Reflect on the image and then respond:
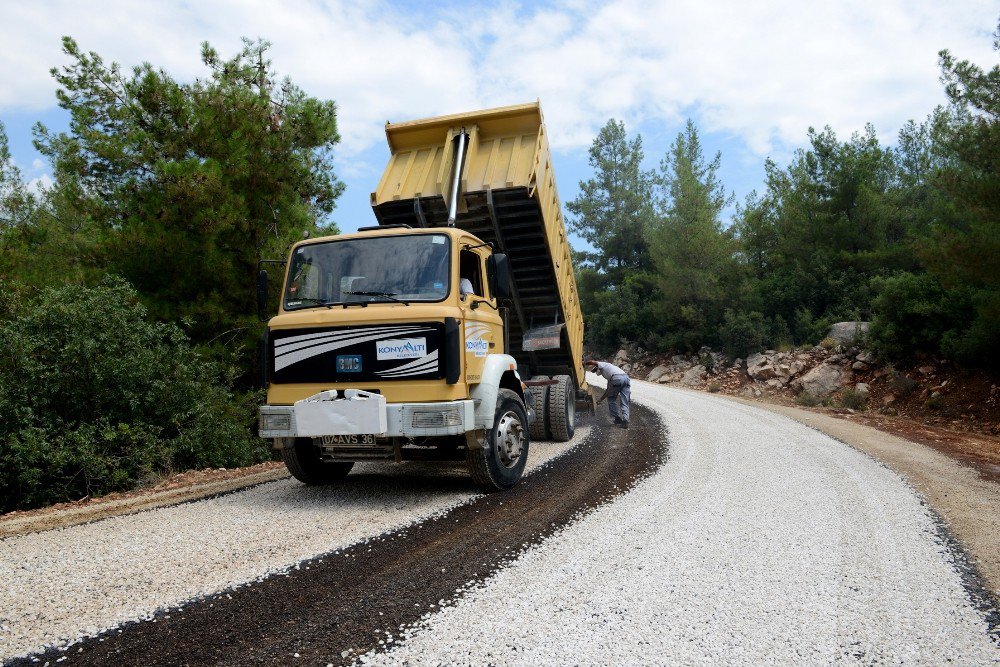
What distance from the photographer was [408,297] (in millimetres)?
5598

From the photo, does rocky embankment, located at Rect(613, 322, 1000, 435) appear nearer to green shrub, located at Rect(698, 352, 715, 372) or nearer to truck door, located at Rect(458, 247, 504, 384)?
green shrub, located at Rect(698, 352, 715, 372)

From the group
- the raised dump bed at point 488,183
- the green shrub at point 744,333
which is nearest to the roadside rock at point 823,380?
the green shrub at point 744,333

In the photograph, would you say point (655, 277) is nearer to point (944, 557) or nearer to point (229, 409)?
point (229, 409)

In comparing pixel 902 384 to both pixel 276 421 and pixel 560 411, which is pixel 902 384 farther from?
pixel 276 421

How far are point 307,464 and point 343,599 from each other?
304cm

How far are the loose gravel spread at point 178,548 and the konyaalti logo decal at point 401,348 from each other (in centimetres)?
130

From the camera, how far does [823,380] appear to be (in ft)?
59.4

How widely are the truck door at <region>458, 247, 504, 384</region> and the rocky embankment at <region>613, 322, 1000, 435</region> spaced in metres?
11.0

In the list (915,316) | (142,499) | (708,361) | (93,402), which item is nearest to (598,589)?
(142,499)

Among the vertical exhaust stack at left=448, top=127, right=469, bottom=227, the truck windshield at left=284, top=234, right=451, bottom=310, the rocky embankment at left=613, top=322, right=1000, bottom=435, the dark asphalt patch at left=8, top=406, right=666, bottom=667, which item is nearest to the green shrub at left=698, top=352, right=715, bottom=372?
the rocky embankment at left=613, top=322, right=1000, bottom=435

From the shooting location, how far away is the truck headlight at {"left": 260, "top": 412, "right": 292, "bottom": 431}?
18.0ft

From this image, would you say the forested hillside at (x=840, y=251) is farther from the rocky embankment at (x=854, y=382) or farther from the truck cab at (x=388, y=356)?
the truck cab at (x=388, y=356)

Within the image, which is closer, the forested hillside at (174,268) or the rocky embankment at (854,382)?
the forested hillside at (174,268)

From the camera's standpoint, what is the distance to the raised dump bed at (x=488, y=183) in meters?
7.56
